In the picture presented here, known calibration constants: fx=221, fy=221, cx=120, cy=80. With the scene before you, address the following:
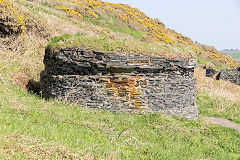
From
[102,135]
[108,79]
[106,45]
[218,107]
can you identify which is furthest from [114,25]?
[102,135]

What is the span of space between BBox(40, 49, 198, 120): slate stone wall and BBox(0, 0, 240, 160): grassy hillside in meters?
0.30

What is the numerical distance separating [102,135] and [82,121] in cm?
94

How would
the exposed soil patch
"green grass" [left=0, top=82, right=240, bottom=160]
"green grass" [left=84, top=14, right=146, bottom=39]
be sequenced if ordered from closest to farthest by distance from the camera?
"green grass" [left=0, top=82, right=240, bottom=160] → the exposed soil patch → "green grass" [left=84, top=14, right=146, bottom=39]

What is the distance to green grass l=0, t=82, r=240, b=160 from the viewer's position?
3398 millimetres

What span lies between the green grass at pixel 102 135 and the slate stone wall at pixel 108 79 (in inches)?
15.2

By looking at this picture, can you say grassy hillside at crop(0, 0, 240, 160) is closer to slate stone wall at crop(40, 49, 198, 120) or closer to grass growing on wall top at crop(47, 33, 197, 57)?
grass growing on wall top at crop(47, 33, 197, 57)

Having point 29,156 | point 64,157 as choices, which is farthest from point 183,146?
point 29,156

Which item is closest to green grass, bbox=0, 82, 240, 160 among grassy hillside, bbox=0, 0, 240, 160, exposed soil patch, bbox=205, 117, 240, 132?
grassy hillside, bbox=0, 0, 240, 160

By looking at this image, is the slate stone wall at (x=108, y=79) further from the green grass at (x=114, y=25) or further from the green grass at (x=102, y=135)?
the green grass at (x=114, y=25)

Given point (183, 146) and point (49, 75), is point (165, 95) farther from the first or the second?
point (49, 75)

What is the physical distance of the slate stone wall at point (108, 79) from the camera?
24.0 ft

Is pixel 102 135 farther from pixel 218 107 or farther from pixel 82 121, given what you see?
pixel 218 107

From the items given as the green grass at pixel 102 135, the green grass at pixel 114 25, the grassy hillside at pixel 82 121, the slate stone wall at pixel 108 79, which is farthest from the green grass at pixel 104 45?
the green grass at pixel 114 25

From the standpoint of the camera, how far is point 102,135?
480cm
